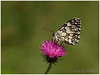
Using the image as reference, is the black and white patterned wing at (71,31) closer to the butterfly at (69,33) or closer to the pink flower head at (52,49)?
the butterfly at (69,33)

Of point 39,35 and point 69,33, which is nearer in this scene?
point 69,33

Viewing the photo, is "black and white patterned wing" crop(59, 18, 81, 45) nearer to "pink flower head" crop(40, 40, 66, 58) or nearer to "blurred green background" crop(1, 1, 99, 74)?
"pink flower head" crop(40, 40, 66, 58)

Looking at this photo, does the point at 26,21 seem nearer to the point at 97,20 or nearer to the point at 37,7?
the point at 37,7

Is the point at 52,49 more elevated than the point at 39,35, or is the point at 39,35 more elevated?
the point at 39,35

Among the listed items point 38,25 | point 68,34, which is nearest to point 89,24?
point 38,25

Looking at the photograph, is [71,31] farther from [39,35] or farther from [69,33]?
[39,35]

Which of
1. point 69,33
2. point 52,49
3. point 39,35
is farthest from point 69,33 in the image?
point 39,35
